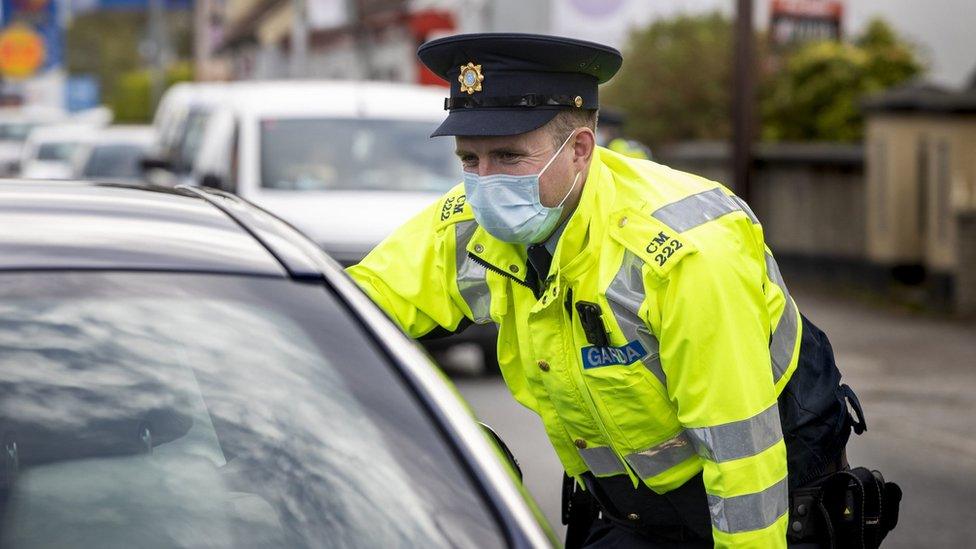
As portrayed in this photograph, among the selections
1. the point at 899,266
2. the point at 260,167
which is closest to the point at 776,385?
the point at 260,167

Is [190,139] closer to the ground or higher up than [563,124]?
closer to the ground

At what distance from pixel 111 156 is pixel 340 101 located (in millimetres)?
11603

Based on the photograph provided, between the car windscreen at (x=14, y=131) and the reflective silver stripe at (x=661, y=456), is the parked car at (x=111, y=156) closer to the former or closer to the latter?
the reflective silver stripe at (x=661, y=456)

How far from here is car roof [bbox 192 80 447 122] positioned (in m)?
11.9

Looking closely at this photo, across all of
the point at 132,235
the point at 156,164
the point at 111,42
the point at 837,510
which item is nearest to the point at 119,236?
the point at 132,235

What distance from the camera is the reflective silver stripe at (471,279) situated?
11.1 ft

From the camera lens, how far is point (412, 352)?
255 cm

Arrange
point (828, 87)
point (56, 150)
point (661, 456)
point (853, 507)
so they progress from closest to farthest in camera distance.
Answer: point (661, 456)
point (853, 507)
point (828, 87)
point (56, 150)

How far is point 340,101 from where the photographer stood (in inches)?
477

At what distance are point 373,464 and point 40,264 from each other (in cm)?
57

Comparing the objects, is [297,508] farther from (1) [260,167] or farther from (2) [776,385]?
(1) [260,167]

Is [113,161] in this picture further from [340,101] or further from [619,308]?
[619,308]

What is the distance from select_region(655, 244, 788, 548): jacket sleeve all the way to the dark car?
55 cm

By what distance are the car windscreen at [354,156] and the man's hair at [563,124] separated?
8.06 metres
